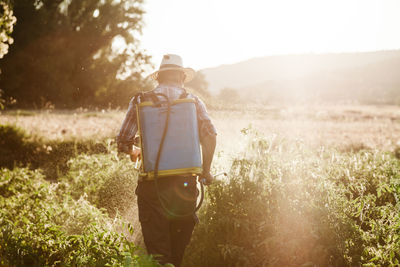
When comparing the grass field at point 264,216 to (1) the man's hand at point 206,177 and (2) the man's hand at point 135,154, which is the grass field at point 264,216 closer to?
(2) the man's hand at point 135,154

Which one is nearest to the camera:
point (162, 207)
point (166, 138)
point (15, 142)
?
point (166, 138)

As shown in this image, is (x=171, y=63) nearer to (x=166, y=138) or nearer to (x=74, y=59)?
(x=166, y=138)

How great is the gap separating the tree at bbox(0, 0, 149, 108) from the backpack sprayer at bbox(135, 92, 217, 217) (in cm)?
1812

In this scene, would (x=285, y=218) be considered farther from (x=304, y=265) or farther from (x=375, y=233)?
(x=375, y=233)

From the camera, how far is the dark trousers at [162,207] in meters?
3.21

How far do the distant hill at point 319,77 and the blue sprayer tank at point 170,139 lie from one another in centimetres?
3812

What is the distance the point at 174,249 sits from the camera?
348cm

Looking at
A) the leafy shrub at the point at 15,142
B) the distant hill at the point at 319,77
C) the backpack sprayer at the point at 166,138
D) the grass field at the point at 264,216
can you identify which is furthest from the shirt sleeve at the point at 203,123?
the distant hill at the point at 319,77

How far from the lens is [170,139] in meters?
3.09

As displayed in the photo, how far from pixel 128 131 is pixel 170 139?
18.8 inches

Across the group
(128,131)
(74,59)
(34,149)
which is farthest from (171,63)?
(74,59)

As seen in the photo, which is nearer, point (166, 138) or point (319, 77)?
point (166, 138)

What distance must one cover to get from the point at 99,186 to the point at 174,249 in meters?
2.64

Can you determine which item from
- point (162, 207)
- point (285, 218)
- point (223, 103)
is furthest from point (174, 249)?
point (223, 103)
